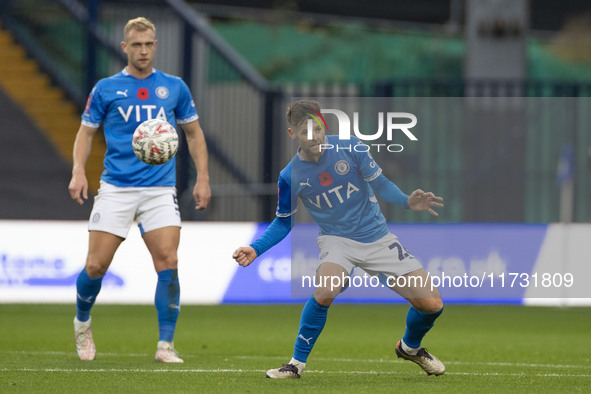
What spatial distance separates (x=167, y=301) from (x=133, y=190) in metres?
0.77

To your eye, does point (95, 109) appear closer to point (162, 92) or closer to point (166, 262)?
point (162, 92)

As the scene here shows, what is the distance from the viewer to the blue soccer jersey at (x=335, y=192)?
21.7ft

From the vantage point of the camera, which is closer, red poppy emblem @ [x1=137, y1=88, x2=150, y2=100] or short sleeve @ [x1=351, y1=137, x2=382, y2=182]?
short sleeve @ [x1=351, y1=137, x2=382, y2=182]

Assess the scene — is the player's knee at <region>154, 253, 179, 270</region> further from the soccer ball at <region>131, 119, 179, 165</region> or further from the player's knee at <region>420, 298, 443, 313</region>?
the player's knee at <region>420, 298, 443, 313</region>

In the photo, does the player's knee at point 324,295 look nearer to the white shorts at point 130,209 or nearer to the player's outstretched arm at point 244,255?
the player's outstretched arm at point 244,255

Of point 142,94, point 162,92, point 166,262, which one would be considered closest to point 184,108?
point 162,92

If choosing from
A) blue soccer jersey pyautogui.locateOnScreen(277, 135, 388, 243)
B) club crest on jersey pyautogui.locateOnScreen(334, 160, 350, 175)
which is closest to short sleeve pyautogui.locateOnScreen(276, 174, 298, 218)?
blue soccer jersey pyautogui.locateOnScreen(277, 135, 388, 243)

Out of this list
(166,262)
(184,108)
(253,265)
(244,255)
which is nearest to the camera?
(244,255)

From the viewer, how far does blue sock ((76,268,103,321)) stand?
765cm

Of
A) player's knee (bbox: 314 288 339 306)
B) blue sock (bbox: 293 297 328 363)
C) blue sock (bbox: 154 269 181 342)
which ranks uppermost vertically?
player's knee (bbox: 314 288 339 306)

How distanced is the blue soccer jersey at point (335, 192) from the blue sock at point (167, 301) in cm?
129

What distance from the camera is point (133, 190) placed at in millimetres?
7613

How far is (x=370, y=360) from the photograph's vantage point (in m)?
8.13

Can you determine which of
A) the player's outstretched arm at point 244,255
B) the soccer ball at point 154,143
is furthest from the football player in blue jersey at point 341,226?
the soccer ball at point 154,143
